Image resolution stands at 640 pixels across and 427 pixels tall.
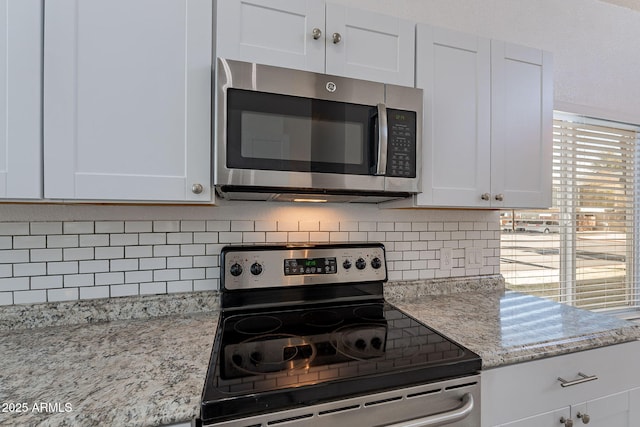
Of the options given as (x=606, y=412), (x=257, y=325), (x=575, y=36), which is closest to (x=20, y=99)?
(x=257, y=325)

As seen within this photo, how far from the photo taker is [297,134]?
111 centimetres

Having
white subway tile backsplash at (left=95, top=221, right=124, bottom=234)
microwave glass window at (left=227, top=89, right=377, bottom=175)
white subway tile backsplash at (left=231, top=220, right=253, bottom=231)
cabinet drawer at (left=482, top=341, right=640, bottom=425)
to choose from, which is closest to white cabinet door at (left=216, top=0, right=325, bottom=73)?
microwave glass window at (left=227, top=89, right=377, bottom=175)

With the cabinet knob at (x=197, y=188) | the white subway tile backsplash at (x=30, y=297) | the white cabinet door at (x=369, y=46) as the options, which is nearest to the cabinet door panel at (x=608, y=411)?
the white cabinet door at (x=369, y=46)

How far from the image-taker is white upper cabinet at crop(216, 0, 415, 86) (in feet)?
3.61

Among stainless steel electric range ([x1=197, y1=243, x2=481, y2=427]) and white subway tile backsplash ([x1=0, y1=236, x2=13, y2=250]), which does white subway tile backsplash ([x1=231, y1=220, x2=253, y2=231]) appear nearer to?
stainless steel electric range ([x1=197, y1=243, x2=481, y2=427])

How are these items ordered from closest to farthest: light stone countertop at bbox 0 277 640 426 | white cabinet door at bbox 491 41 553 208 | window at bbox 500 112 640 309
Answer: light stone countertop at bbox 0 277 640 426, white cabinet door at bbox 491 41 553 208, window at bbox 500 112 640 309

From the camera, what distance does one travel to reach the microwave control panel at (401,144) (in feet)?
3.98

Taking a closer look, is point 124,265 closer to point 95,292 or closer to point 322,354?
point 95,292

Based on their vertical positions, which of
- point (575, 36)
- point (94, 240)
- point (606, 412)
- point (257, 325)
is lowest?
point (606, 412)

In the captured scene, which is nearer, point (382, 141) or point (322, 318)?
point (382, 141)

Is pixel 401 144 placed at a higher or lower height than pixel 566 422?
higher

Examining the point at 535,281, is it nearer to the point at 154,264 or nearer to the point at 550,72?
the point at 550,72

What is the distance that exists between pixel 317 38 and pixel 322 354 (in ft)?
3.51

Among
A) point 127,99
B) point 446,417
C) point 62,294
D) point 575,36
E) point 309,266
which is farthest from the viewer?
point 575,36
